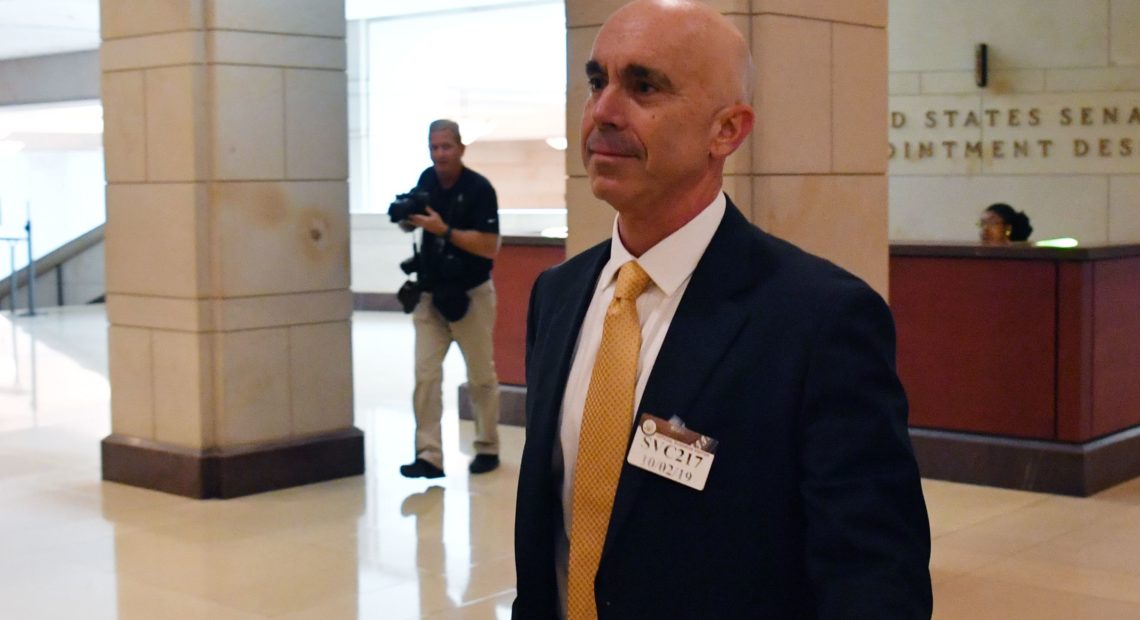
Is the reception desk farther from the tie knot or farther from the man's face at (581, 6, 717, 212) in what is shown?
the man's face at (581, 6, 717, 212)

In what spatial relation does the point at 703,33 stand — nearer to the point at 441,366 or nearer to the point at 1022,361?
the point at 441,366

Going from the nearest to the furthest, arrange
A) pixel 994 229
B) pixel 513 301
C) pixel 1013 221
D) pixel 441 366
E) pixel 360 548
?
pixel 360 548
pixel 441 366
pixel 994 229
pixel 1013 221
pixel 513 301

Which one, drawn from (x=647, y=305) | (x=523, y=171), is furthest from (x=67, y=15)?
(x=647, y=305)

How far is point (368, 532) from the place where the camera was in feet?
23.6

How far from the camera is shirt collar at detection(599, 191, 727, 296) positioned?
6.54 ft

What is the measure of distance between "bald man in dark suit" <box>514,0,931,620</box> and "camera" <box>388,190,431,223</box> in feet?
20.5

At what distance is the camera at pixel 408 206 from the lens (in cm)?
817

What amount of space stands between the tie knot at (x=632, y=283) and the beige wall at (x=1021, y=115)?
414 inches

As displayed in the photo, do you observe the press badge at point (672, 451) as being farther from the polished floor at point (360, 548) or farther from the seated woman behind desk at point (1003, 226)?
the seated woman behind desk at point (1003, 226)

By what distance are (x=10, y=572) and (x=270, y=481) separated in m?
1.93

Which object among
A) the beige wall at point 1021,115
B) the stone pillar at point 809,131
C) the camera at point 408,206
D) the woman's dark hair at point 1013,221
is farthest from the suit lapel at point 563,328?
the beige wall at point 1021,115

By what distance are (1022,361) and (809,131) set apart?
2.92m

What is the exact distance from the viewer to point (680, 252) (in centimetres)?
200

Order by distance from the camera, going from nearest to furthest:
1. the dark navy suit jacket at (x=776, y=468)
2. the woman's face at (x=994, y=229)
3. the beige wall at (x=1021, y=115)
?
the dark navy suit jacket at (x=776, y=468) < the woman's face at (x=994, y=229) < the beige wall at (x=1021, y=115)
